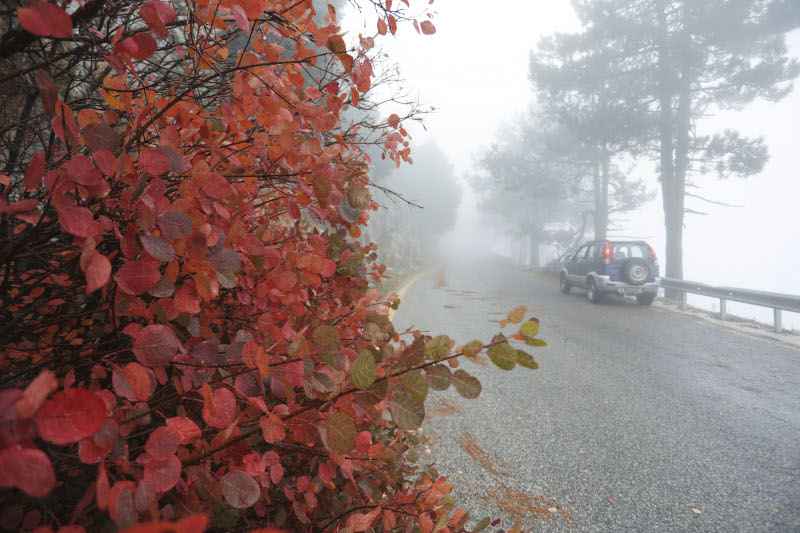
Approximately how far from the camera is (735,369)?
4.62 m

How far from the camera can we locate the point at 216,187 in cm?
86

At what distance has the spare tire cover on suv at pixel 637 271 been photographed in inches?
340

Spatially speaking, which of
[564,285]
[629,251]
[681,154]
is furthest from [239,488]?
[681,154]

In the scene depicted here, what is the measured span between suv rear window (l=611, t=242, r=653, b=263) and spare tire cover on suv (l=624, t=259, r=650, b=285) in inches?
7.3

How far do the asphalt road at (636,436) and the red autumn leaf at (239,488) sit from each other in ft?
5.92

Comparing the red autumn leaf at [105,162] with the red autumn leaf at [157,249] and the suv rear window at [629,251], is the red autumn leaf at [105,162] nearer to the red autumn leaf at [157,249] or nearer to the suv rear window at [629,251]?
the red autumn leaf at [157,249]

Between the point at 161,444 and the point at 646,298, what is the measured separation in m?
10.8

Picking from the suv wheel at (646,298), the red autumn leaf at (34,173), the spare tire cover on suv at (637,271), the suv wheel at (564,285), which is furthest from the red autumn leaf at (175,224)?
the suv wheel at (564,285)

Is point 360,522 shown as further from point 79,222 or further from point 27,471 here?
point 79,222

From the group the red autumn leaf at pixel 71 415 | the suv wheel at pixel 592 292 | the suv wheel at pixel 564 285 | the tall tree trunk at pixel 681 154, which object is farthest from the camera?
the tall tree trunk at pixel 681 154

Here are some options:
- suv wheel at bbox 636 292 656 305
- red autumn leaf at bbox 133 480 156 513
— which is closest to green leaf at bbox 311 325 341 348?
red autumn leaf at bbox 133 480 156 513

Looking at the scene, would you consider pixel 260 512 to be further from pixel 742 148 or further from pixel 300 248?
pixel 742 148

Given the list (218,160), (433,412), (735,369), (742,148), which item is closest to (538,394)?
(433,412)

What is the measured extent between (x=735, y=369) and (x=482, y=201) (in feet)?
88.1
